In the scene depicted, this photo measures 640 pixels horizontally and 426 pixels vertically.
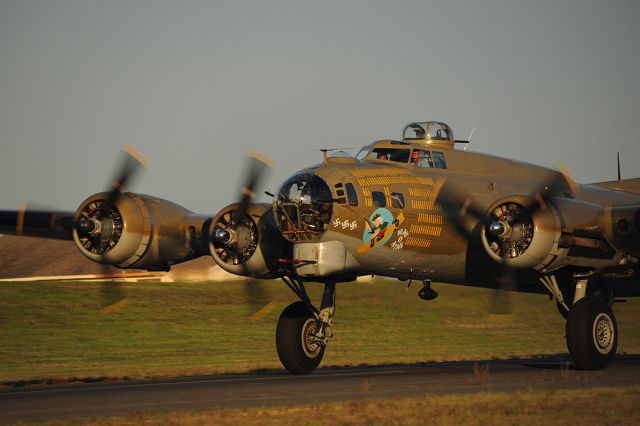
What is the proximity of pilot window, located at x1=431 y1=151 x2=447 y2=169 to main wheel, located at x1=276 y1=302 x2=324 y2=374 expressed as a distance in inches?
186

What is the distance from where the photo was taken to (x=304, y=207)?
19.6 meters

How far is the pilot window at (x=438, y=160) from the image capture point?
21844mm

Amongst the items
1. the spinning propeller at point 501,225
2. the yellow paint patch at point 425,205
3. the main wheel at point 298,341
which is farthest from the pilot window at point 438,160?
the main wheel at point 298,341

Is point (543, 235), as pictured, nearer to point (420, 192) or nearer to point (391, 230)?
point (420, 192)

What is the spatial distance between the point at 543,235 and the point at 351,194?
14.0 ft

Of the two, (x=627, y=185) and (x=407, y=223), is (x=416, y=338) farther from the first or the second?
(x=407, y=223)

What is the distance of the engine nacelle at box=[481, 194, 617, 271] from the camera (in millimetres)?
19812

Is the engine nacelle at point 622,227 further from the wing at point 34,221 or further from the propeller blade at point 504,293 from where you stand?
the wing at point 34,221

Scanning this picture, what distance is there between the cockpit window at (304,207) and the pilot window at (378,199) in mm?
1068

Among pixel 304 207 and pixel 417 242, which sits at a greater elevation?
pixel 304 207

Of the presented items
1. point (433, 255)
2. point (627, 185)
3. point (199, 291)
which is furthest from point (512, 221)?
point (199, 291)

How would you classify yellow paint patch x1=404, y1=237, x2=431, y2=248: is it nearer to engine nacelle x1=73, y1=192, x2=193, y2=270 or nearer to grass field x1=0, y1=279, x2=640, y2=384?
engine nacelle x1=73, y1=192, x2=193, y2=270

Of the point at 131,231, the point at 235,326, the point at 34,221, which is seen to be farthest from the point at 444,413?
the point at 235,326

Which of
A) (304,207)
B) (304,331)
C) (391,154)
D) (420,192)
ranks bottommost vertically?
(304,331)
